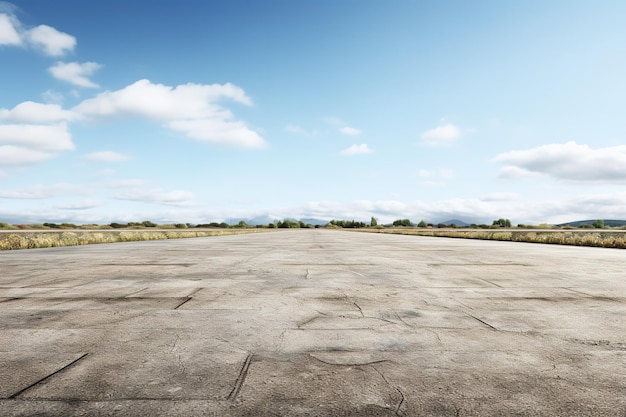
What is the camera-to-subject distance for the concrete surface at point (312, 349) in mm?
2338

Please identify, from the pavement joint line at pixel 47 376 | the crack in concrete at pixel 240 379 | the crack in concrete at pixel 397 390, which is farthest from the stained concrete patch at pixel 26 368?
the crack in concrete at pixel 397 390

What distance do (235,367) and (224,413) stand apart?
2.28ft

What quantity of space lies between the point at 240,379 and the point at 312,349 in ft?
2.69

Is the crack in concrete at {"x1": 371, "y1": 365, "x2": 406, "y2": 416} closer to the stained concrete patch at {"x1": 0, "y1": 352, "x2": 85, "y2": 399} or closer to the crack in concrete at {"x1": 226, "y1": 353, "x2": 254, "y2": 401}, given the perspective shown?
the crack in concrete at {"x1": 226, "y1": 353, "x2": 254, "y2": 401}

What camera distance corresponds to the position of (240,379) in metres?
2.65

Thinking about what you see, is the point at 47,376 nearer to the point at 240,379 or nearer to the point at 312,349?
the point at 240,379

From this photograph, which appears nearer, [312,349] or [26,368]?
[26,368]

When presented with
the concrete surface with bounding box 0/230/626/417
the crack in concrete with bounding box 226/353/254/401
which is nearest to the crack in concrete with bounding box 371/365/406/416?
the concrete surface with bounding box 0/230/626/417

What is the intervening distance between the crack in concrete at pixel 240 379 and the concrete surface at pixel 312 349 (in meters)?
0.01

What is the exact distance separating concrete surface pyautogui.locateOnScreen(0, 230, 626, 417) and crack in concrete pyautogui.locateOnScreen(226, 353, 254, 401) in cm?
1

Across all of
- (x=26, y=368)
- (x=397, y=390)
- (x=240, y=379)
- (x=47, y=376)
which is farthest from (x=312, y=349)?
(x=26, y=368)

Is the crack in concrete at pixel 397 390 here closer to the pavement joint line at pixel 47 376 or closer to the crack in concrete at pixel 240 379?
the crack in concrete at pixel 240 379

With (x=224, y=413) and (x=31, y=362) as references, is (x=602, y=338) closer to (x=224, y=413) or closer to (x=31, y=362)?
(x=224, y=413)

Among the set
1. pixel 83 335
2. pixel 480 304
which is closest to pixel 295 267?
pixel 480 304
